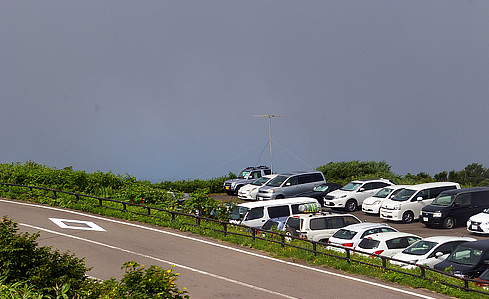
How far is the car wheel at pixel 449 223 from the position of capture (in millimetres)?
23630

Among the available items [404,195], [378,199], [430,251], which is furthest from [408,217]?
[430,251]

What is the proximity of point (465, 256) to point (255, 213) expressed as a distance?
8747 millimetres

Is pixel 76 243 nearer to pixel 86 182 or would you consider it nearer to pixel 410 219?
pixel 86 182

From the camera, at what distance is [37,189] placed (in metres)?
23.2

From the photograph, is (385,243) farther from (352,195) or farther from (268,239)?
(352,195)

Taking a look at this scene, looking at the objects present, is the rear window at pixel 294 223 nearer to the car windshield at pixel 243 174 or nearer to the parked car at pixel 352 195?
the parked car at pixel 352 195

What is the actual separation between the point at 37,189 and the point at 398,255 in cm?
1626

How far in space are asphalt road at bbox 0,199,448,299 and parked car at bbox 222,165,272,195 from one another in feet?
54.8

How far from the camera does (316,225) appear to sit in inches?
769

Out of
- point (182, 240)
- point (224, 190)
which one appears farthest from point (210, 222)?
point (224, 190)

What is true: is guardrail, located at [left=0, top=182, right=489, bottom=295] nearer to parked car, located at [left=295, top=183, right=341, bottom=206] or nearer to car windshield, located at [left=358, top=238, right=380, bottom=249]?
car windshield, located at [left=358, top=238, right=380, bottom=249]

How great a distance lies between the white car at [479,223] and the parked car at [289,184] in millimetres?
11171

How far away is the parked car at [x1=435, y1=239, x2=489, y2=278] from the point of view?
14.8 metres

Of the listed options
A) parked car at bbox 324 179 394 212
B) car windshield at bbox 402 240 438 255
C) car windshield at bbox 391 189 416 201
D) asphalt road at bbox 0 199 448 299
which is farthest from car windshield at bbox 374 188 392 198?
asphalt road at bbox 0 199 448 299
